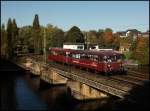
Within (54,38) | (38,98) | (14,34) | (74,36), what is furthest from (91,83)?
(54,38)

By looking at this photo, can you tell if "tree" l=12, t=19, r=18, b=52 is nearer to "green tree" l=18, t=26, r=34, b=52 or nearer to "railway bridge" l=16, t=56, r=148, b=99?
"green tree" l=18, t=26, r=34, b=52

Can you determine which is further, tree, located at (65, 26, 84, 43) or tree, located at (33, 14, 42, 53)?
tree, located at (65, 26, 84, 43)

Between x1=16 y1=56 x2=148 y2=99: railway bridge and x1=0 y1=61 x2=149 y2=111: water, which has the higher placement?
x1=16 y1=56 x2=148 y2=99: railway bridge

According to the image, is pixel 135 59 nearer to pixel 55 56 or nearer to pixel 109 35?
pixel 55 56

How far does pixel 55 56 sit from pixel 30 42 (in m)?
61.9

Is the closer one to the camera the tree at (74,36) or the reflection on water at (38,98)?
the reflection on water at (38,98)

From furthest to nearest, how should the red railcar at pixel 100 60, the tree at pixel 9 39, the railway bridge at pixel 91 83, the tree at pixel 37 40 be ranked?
the tree at pixel 37 40, the tree at pixel 9 39, the red railcar at pixel 100 60, the railway bridge at pixel 91 83

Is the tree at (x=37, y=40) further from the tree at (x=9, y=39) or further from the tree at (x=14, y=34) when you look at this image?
the tree at (x=9, y=39)

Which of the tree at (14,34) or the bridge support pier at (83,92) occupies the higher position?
the tree at (14,34)

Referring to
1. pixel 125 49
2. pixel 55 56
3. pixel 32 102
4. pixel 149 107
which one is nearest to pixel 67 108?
pixel 32 102

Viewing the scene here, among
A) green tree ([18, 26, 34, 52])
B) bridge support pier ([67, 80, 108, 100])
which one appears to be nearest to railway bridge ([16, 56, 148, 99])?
bridge support pier ([67, 80, 108, 100])

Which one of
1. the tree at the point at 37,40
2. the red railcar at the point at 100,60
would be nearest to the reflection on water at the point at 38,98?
the red railcar at the point at 100,60

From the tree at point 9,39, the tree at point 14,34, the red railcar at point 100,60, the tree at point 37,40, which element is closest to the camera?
the red railcar at point 100,60

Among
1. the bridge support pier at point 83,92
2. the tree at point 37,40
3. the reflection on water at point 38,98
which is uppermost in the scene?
the tree at point 37,40
